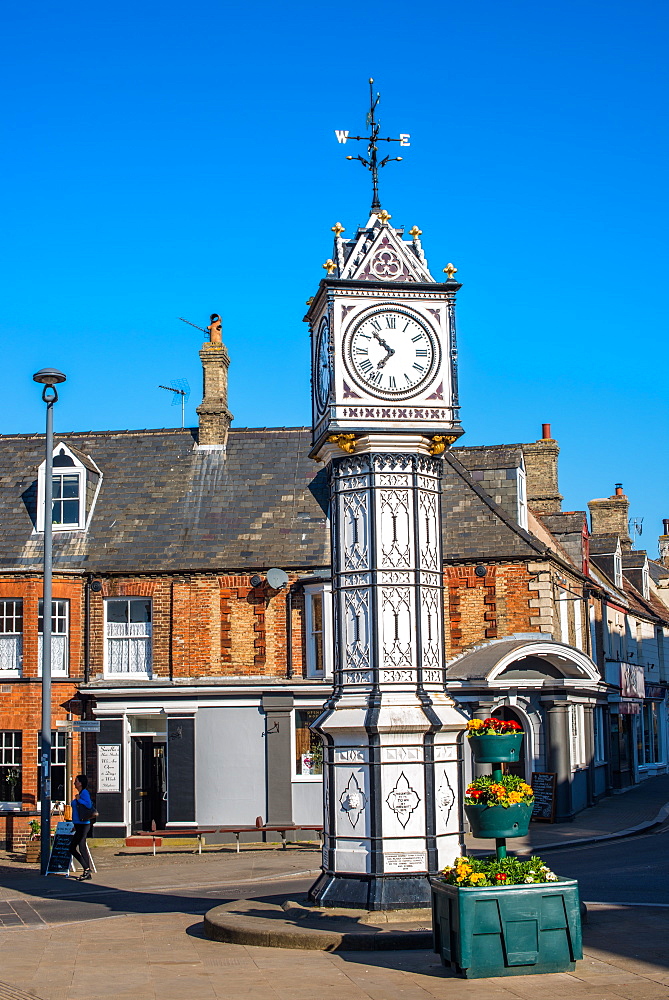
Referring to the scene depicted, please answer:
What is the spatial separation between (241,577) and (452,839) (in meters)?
14.8

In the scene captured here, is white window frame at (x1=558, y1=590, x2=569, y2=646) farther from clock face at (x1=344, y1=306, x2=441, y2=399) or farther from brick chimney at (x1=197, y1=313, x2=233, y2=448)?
clock face at (x1=344, y1=306, x2=441, y2=399)

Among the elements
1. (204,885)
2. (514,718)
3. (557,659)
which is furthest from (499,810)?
(514,718)

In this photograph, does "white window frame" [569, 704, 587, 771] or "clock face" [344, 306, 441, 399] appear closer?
"clock face" [344, 306, 441, 399]

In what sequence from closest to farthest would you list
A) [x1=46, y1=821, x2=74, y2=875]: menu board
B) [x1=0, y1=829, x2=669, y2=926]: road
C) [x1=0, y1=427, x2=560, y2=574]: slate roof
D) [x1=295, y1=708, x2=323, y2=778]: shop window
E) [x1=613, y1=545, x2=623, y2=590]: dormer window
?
[x1=0, y1=829, x2=669, y2=926]: road → [x1=46, y1=821, x2=74, y2=875]: menu board → [x1=295, y1=708, x2=323, y2=778]: shop window → [x1=0, y1=427, x2=560, y2=574]: slate roof → [x1=613, y1=545, x2=623, y2=590]: dormer window

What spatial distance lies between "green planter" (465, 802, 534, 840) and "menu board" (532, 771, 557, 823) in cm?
1597

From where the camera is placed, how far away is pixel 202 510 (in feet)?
94.4

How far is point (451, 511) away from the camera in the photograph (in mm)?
28672

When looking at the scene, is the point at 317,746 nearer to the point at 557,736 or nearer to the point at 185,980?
the point at 557,736

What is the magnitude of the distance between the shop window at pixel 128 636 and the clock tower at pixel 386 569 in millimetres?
14170

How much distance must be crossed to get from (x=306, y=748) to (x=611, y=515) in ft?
82.7

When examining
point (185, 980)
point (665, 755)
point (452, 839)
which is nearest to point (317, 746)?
point (452, 839)

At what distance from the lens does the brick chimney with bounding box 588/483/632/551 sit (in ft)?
156

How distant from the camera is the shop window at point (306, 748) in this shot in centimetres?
2608

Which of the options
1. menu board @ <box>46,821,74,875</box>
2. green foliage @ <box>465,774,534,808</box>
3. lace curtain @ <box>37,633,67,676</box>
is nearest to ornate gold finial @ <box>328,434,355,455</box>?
green foliage @ <box>465,774,534,808</box>
